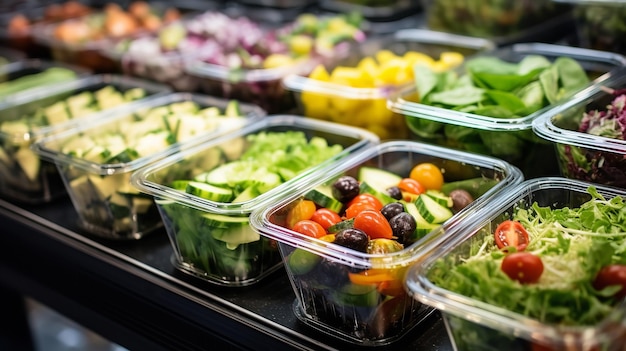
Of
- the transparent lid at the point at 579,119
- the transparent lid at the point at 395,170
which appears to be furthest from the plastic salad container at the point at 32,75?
the transparent lid at the point at 579,119

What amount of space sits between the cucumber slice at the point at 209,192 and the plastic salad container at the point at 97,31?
49.3 inches

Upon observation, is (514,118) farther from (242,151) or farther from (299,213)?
(242,151)

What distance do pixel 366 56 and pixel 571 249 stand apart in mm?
1336

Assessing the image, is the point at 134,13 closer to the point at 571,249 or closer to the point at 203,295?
the point at 203,295

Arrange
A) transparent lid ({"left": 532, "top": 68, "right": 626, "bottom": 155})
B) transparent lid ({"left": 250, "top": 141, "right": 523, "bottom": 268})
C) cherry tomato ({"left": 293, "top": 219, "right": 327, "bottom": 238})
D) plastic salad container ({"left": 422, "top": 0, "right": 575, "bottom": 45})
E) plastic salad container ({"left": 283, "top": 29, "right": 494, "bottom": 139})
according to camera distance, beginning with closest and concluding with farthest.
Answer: transparent lid ({"left": 250, "top": 141, "right": 523, "bottom": 268}), cherry tomato ({"left": 293, "top": 219, "right": 327, "bottom": 238}), transparent lid ({"left": 532, "top": 68, "right": 626, "bottom": 155}), plastic salad container ({"left": 283, "top": 29, "right": 494, "bottom": 139}), plastic salad container ({"left": 422, "top": 0, "right": 575, "bottom": 45})

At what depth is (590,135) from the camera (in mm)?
1365

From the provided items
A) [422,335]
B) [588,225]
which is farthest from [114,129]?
[588,225]

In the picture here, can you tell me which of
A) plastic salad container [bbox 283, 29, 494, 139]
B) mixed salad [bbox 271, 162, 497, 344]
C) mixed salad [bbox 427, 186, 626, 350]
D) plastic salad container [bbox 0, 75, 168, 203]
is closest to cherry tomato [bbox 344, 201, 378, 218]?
mixed salad [bbox 271, 162, 497, 344]

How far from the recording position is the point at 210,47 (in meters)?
2.35

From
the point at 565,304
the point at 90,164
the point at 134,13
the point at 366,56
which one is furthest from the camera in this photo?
the point at 134,13

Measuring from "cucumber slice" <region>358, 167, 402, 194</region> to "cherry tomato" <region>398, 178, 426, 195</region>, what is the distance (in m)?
0.03

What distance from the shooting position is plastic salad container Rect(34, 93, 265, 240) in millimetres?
1597

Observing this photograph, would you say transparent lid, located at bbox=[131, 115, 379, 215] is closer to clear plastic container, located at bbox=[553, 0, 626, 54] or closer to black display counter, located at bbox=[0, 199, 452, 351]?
black display counter, located at bbox=[0, 199, 452, 351]

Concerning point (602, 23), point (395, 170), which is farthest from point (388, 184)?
point (602, 23)
